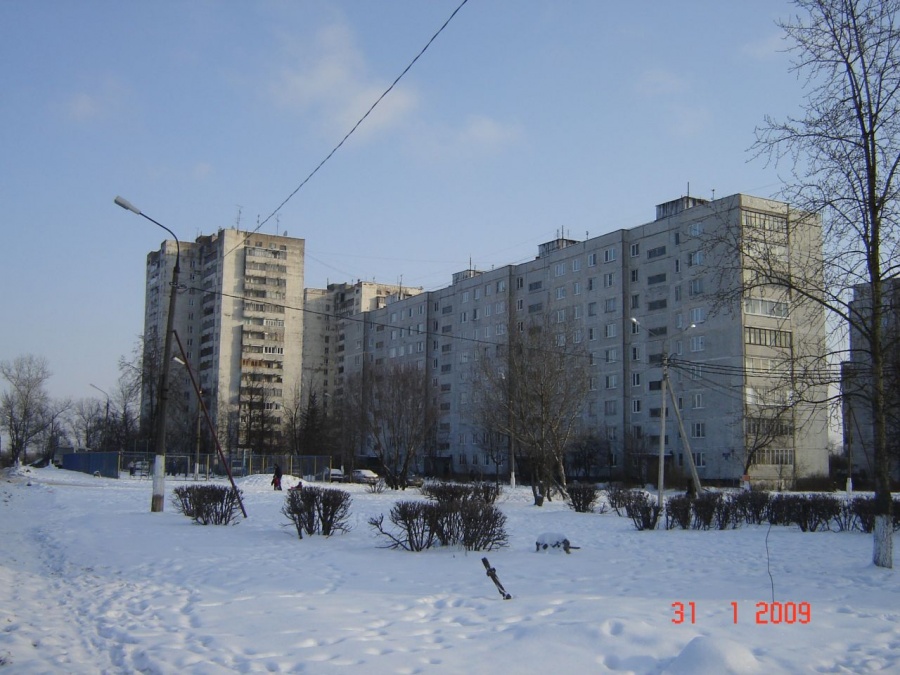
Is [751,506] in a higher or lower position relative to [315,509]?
lower

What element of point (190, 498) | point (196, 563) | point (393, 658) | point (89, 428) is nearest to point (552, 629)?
point (393, 658)

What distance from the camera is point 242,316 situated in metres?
104

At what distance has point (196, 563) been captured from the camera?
1187 centimetres

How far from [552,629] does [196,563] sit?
264 inches

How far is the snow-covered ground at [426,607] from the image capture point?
6.41 metres

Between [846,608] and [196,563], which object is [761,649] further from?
[196,563]

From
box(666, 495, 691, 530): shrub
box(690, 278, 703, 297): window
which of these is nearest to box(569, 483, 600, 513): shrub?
box(666, 495, 691, 530): shrub

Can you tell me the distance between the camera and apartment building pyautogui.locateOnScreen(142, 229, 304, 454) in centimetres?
10206

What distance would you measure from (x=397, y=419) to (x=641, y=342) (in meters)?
26.4

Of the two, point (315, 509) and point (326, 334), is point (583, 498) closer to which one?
point (315, 509)
